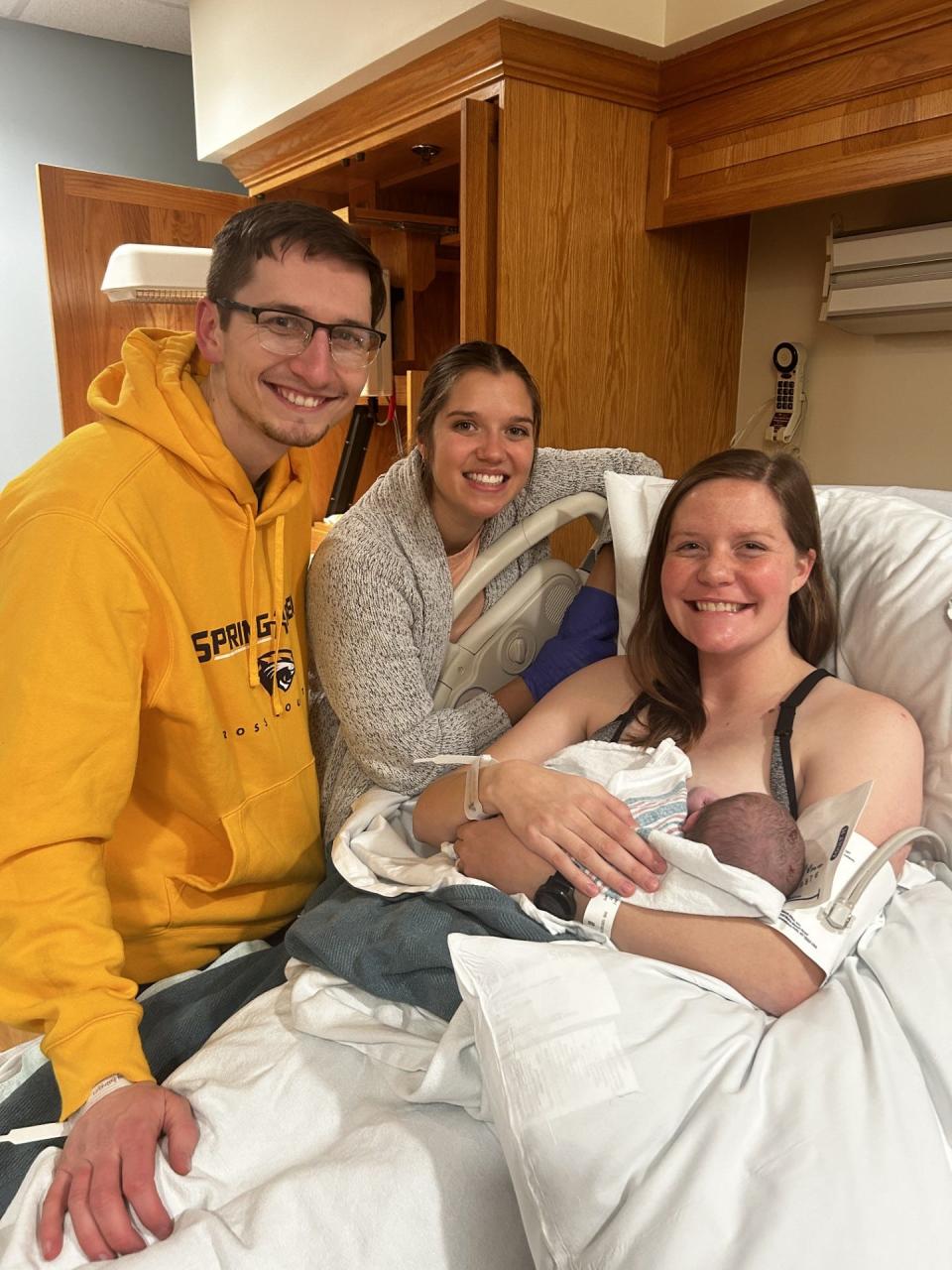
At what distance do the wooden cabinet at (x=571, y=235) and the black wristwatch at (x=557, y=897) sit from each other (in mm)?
1609

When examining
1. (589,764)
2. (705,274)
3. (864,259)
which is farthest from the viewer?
(705,274)

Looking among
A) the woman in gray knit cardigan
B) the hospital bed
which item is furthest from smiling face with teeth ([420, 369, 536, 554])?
the hospital bed

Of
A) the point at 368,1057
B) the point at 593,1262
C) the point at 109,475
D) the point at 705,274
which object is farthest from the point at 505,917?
the point at 705,274

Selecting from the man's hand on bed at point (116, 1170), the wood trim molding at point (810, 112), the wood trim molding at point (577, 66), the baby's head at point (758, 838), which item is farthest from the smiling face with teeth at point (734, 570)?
the wood trim molding at point (577, 66)

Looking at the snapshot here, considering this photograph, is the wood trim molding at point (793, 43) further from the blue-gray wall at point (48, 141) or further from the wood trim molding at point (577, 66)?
the blue-gray wall at point (48, 141)

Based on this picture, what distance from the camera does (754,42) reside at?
2.14 metres

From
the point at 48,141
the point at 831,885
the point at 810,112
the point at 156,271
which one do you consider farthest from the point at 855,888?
the point at 48,141

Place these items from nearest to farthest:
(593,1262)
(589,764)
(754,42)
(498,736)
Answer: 1. (593,1262)
2. (589,764)
3. (498,736)
4. (754,42)

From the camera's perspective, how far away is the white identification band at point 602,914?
1.08 metres

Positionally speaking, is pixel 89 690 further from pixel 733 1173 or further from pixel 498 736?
pixel 733 1173

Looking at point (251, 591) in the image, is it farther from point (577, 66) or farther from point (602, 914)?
point (577, 66)

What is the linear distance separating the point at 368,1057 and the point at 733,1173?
1.39ft

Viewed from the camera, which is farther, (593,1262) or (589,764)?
(589,764)

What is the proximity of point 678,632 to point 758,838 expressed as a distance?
1.37 ft
